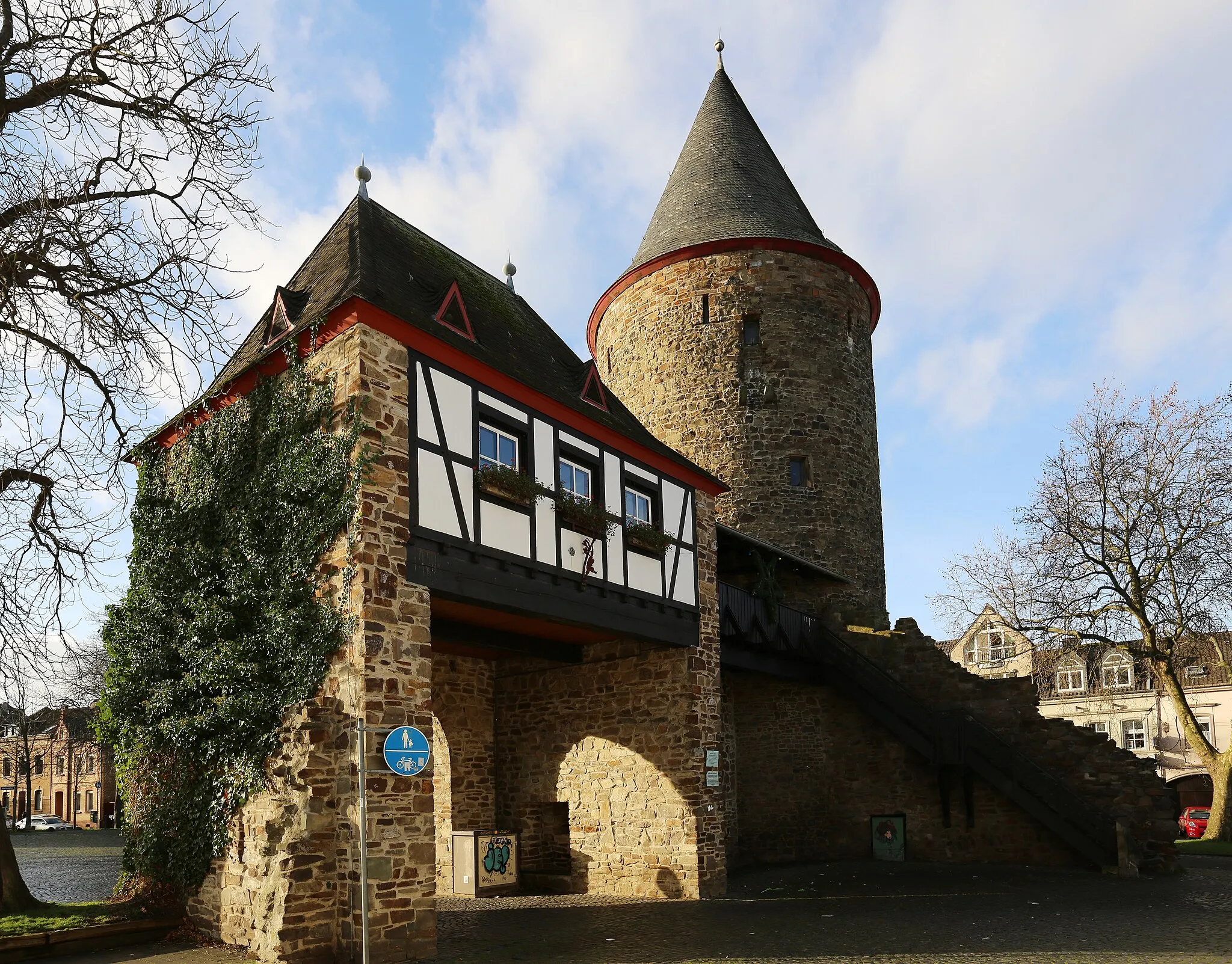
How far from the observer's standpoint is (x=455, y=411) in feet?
36.3

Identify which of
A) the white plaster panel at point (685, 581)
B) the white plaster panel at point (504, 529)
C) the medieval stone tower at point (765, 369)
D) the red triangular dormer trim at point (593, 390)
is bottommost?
the white plaster panel at point (685, 581)

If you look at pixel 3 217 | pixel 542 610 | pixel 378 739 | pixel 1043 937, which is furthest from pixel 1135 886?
pixel 3 217

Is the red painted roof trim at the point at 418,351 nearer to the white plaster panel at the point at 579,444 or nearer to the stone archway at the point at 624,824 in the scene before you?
the white plaster panel at the point at 579,444

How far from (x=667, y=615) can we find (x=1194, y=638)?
11493 millimetres

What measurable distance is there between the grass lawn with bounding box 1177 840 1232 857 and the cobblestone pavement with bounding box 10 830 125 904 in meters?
17.6

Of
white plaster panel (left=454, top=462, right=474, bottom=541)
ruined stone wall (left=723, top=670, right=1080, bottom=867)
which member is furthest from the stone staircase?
white plaster panel (left=454, top=462, right=474, bottom=541)

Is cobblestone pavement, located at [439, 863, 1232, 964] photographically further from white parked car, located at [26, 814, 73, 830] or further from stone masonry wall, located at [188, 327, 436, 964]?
white parked car, located at [26, 814, 73, 830]

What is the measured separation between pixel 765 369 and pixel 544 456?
1060cm

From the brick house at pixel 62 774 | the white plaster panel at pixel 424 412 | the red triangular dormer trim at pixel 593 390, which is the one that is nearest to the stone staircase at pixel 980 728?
the red triangular dormer trim at pixel 593 390

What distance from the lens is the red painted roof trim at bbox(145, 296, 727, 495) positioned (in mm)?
10266

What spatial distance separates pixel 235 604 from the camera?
10492 millimetres

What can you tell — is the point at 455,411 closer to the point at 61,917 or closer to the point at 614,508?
the point at 614,508

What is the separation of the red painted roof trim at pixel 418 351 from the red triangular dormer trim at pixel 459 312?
0.50 m

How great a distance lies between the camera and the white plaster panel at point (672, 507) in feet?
47.0
